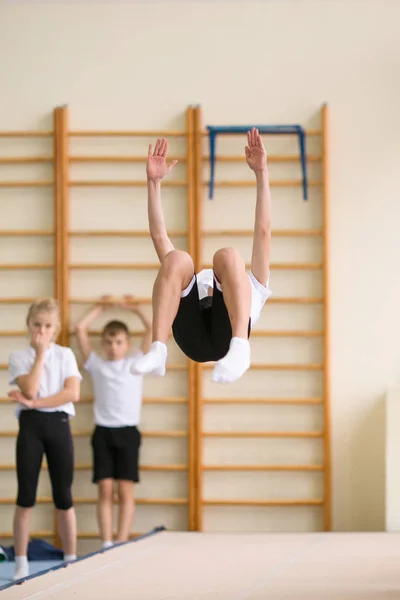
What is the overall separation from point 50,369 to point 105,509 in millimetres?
1100

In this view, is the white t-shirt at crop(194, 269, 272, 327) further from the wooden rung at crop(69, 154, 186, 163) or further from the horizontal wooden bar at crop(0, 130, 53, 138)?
the horizontal wooden bar at crop(0, 130, 53, 138)

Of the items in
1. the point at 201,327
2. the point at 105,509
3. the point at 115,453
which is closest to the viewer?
the point at 201,327

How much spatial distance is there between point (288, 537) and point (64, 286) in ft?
6.63

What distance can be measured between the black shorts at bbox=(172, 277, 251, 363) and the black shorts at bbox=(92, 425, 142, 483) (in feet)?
7.12

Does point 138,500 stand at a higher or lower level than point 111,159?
lower

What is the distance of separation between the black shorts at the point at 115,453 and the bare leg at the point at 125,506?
0.17ft

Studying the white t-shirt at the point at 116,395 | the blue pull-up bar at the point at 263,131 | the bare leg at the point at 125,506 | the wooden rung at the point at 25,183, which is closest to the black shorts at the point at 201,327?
the white t-shirt at the point at 116,395

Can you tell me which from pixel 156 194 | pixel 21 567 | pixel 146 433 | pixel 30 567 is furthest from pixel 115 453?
pixel 156 194

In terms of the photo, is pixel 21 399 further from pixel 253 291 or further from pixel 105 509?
pixel 253 291

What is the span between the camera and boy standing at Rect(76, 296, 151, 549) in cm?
547

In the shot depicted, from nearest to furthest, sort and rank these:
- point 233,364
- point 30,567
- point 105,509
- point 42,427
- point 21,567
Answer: point 233,364, point 21,567, point 42,427, point 30,567, point 105,509

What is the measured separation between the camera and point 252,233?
5785 millimetres

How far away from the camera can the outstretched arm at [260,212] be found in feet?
11.6

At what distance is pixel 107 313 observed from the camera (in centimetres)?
587
